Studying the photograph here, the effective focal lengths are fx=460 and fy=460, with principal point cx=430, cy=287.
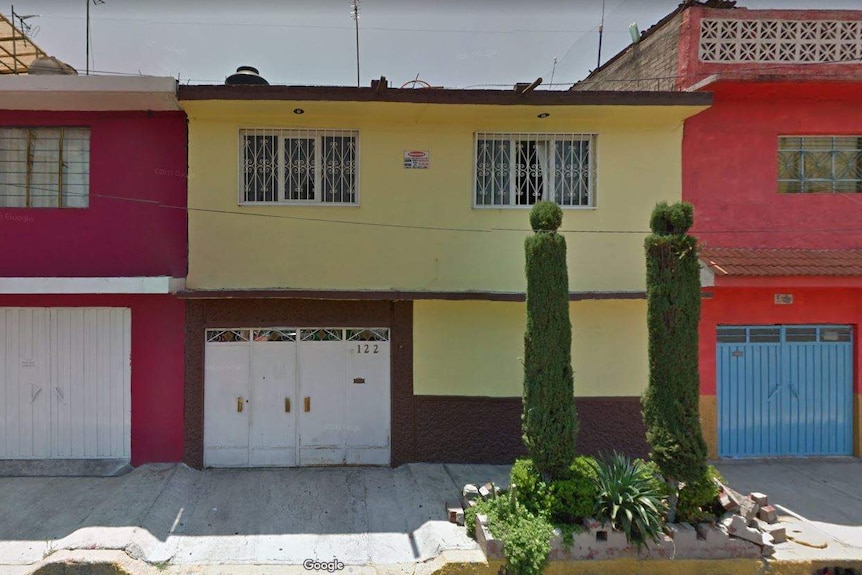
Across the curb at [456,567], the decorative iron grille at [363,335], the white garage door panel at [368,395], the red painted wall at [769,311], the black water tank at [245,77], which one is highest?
the black water tank at [245,77]

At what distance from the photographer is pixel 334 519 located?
17.9ft

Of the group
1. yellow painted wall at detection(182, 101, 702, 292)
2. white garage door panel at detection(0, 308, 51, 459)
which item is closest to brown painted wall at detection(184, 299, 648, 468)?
yellow painted wall at detection(182, 101, 702, 292)

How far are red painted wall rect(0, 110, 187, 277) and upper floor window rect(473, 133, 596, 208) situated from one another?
442cm

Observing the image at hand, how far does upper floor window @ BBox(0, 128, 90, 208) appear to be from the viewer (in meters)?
6.65

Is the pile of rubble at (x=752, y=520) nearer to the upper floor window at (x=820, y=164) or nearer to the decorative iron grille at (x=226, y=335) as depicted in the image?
the upper floor window at (x=820, y=164)

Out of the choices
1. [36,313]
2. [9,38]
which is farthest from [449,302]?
[9,38]

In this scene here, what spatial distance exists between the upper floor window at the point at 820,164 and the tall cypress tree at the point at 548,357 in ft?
15.6

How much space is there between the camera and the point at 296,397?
6773mm

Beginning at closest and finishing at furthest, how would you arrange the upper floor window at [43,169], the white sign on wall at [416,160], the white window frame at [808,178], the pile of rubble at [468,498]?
the pile of rubble at [468,498], the upper floor window at [43,169], the white sign on wall at [416,160], the white window frame at [808,178]

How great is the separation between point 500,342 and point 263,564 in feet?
13.2

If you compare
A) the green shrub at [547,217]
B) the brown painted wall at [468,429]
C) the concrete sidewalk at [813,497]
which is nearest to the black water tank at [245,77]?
the green shrub at [547,217]

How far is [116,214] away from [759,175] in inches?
379

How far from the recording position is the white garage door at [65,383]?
667 centimetres

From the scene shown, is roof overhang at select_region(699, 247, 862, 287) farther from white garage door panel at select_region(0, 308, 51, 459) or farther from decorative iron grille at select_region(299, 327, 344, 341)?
white garage door panel at select_region(0, 308, 51, 459)
